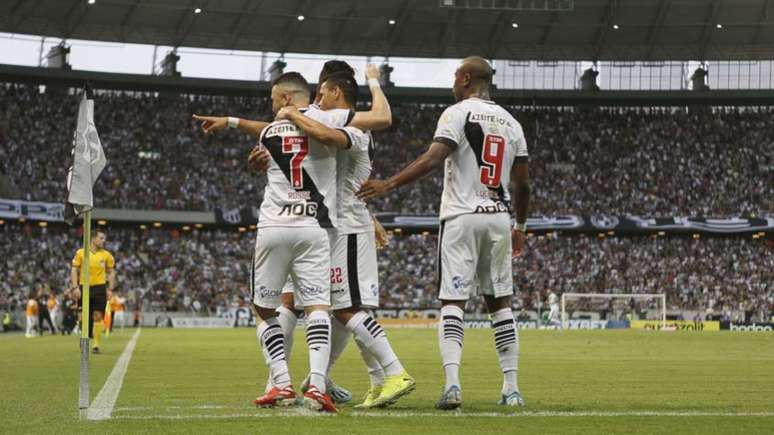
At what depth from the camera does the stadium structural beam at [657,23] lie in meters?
57.1

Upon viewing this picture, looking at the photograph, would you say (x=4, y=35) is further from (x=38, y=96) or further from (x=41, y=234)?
(x=41, y=234)

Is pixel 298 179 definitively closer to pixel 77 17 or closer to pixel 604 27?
pixel 77 17

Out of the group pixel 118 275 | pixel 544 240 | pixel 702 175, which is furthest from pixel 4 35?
pixel 702 175

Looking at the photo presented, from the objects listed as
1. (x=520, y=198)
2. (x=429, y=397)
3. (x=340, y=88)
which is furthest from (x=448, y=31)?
(x=340, y=88)

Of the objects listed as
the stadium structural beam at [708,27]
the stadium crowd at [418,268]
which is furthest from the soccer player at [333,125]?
the stadium structural beam at [708,27]

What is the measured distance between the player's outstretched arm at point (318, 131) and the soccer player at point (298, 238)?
1.1 inches

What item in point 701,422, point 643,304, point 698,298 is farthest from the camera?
point 698,298

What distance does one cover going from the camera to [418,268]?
193 ft

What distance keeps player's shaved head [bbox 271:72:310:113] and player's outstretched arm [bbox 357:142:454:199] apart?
0.89 meters

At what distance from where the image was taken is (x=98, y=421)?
751 cm

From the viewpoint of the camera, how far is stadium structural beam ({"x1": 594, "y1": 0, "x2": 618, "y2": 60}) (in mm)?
56375

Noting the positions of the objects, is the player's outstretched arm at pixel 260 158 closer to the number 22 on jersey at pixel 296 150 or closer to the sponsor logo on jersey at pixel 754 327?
the number 22 on jersey at pixel 296 150

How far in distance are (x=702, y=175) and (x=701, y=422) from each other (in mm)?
59158

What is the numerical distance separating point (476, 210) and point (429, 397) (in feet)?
6.75
